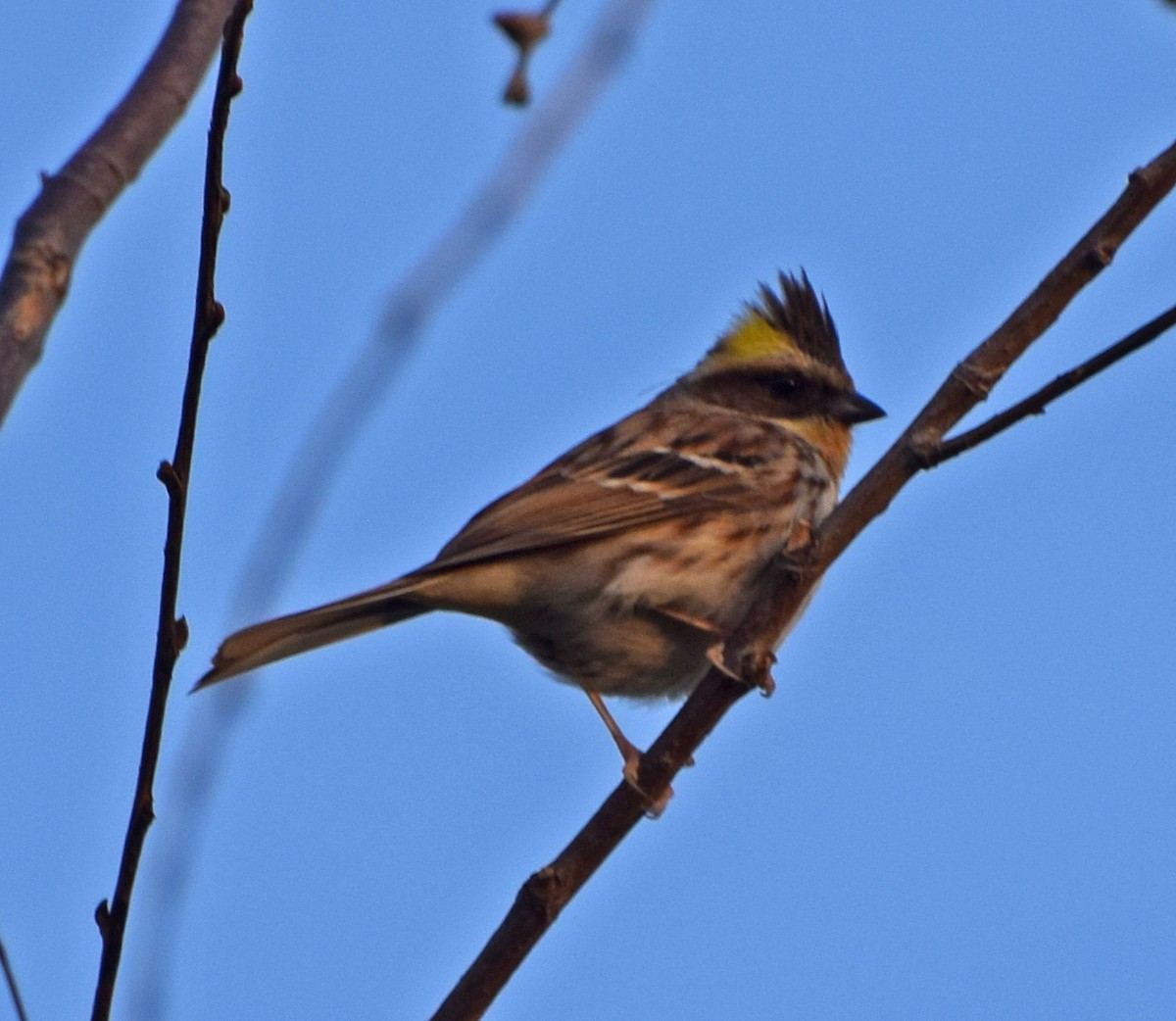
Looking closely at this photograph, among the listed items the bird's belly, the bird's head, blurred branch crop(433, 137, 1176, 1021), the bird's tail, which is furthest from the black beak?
blurred branch crop(433, 137, 1176, 1021)

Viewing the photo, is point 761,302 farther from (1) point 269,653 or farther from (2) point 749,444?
(1) point 269,653

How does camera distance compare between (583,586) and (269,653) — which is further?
(583,586)

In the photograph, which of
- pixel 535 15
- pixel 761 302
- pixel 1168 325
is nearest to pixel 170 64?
pixel 535 15

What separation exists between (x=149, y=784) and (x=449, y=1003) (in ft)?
4.01

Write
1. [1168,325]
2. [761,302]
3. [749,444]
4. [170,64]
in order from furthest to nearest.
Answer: [761,302]
[749,444]
[170,64]
[1168,325]

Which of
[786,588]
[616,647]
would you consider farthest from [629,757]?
[786,588]

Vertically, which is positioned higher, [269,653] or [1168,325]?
[269,653]

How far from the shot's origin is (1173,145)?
172 inches

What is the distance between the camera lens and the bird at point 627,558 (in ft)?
23.8

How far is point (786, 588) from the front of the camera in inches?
208

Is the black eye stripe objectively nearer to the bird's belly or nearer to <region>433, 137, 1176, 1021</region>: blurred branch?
the bird's belly

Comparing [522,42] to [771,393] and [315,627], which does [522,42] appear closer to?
[315,627]

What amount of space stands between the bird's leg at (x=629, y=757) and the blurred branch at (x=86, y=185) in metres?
2.03

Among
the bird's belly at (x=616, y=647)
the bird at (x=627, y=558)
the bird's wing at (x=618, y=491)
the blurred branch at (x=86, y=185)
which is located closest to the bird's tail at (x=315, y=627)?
the bird at (x=627, y=558)
